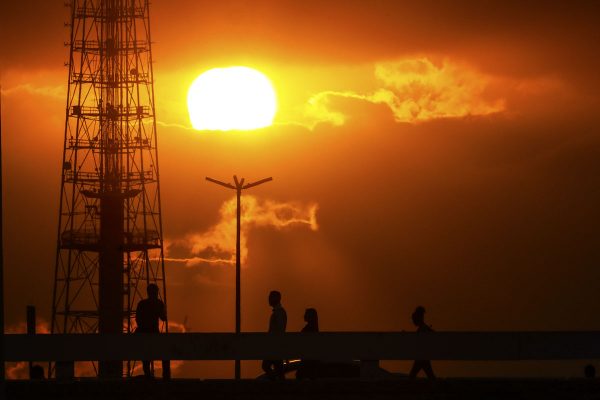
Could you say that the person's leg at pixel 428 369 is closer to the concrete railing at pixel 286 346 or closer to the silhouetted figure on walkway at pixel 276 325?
the concrete railing at pixel 286 346

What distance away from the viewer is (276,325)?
34.4 metres

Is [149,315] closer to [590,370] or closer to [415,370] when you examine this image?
[415,370]

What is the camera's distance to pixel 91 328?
298 feet

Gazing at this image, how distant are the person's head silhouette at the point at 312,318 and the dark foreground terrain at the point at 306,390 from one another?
3.82 m

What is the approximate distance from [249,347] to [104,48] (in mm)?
59122

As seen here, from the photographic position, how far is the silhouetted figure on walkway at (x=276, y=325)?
3353 centimetres

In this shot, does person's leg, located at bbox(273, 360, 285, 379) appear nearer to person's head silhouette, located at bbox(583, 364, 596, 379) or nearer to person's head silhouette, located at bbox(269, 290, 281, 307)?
person's head silhouette, located at bbox(269, 290, 281, 307)

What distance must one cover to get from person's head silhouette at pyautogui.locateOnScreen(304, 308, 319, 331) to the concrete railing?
68.3 inches

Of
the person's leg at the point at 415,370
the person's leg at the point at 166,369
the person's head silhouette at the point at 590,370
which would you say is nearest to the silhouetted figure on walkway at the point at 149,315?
the person's leg at the point at 166,369

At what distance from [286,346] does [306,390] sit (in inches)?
115

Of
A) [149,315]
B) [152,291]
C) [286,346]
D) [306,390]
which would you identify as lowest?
[306,390]

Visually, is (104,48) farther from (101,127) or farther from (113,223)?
(113,223)

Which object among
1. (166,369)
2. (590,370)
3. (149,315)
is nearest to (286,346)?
(166,369)

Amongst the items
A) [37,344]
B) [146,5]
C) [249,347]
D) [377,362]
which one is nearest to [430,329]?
[377,362]
